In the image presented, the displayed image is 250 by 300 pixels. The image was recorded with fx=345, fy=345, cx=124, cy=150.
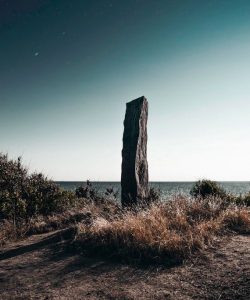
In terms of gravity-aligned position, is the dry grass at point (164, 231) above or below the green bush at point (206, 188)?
below

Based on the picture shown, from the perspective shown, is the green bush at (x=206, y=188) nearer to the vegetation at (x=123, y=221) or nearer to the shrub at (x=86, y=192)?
the vegetation at (x=123, y=221)

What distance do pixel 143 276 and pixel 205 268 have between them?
1025 millimetres

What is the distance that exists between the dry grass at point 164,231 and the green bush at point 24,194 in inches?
136

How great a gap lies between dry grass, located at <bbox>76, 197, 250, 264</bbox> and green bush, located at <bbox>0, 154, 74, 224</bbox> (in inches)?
136

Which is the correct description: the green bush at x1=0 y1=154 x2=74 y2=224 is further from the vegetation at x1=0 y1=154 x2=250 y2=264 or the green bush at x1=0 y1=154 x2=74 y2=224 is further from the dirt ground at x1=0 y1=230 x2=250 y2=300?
the dirt ground at x1=0 y1=230 x2=250 y2=300

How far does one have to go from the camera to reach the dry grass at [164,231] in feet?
20.8

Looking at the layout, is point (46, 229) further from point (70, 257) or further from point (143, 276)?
point (143, 276)

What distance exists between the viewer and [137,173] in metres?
10.9

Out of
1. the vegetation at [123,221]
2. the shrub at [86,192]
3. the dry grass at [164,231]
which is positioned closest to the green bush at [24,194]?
the vegetation at [123,221]

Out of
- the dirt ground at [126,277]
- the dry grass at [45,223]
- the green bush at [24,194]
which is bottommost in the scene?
the dirt ground at [126,277]

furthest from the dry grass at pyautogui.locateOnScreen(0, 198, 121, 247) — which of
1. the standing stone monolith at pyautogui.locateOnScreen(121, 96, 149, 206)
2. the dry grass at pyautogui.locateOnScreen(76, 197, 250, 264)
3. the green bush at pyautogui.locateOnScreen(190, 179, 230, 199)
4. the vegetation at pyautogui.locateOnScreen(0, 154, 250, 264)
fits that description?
the green bush at pyautogui.locateOnScreen(190, 179, 230, 199)

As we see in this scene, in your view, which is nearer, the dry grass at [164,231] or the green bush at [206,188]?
the dry grass at [164,231]

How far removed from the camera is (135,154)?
10914mm

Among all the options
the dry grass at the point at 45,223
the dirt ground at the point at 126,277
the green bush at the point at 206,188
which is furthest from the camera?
the green bush at the point at 206,188
